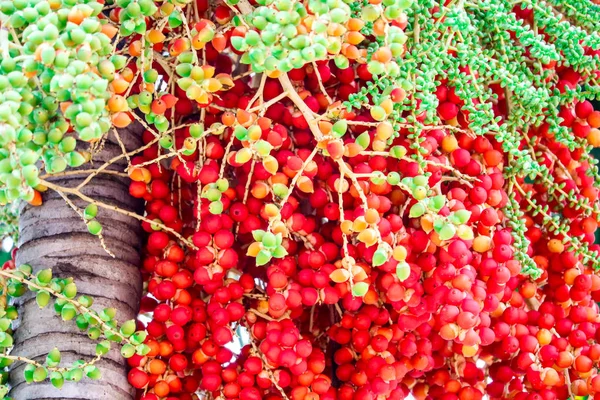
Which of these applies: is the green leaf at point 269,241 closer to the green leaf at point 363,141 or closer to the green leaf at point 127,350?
the green leaf at point 363,141

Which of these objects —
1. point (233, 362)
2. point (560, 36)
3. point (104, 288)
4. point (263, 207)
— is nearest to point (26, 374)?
point (104, 288)

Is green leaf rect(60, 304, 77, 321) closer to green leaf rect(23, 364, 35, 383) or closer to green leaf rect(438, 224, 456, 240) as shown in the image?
green leaf rect(23, 364, 35, 383)

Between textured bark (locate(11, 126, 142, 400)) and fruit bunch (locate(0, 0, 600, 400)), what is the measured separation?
0.05 m

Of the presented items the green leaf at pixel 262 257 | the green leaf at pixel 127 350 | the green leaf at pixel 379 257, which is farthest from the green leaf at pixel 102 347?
the green leaf at pixel 379 257

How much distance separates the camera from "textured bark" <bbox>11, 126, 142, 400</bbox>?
1184 mm

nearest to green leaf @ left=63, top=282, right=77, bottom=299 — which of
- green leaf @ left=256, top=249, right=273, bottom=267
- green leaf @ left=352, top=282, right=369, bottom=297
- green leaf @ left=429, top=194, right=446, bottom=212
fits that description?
green leaf @ left=256, top=249, right=273, bottom=267

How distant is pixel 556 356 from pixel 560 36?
543 mm

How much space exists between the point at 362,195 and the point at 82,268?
1.67ft

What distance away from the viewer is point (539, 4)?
4.18 feet

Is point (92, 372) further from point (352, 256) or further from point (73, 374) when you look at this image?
point (352, 256)

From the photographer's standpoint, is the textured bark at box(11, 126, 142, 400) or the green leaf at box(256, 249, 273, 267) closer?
the green leaf at box(256, 249, 273, 267)

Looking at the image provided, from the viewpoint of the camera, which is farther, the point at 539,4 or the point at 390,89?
the point at 539,4

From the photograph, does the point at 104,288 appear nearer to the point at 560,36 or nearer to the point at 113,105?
the point at 113,105

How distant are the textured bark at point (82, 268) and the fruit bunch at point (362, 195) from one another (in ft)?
0.16
